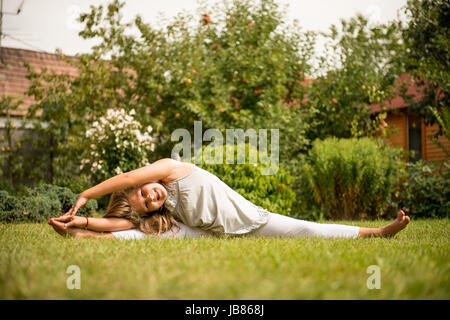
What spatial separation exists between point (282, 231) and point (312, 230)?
0.95ft

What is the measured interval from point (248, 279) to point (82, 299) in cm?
69

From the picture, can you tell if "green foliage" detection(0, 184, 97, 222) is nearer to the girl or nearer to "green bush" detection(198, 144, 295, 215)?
"green bush" detection(198, 144, 295, 215)

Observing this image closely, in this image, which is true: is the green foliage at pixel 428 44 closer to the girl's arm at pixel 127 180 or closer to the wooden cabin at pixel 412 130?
the wooden cabin at pixel 412 130

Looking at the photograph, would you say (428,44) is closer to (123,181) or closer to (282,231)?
(282,231)

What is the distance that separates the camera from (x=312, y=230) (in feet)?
12.8

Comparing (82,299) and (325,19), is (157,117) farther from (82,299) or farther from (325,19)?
(82,299)

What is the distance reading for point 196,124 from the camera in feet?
32.3

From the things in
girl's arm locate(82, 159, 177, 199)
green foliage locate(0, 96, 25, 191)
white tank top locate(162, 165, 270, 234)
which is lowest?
white tank top locate(162, 165, 270, 234)

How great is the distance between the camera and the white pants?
381 centimetres

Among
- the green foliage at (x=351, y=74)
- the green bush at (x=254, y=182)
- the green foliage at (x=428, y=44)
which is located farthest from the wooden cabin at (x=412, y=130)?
the green bush at (x=254, y=182)

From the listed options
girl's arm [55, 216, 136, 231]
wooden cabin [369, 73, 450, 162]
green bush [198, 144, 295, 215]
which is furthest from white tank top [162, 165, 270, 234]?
wooden cabin [369, 73, 450, 162]

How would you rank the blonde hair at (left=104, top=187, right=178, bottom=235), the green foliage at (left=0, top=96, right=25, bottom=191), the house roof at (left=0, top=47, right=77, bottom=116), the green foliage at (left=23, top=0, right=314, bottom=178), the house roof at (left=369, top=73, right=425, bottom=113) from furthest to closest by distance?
1. the house roof at (left=0, top=47, right=77, bottom=116)
2. the house roof at (left=369, top=73, right=425, bottom=113)
3. the green foliage at (left=0, top=96, right=25, bottom=191)
4. the green foliage at (left=23, top=0, right=314, bottom=178)
5. the blonde hair at (left=104, top=187, right=178, bottom=235)

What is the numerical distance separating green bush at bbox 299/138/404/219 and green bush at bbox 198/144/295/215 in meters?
1.40

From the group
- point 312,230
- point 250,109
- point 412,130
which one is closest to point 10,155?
point 250,109
